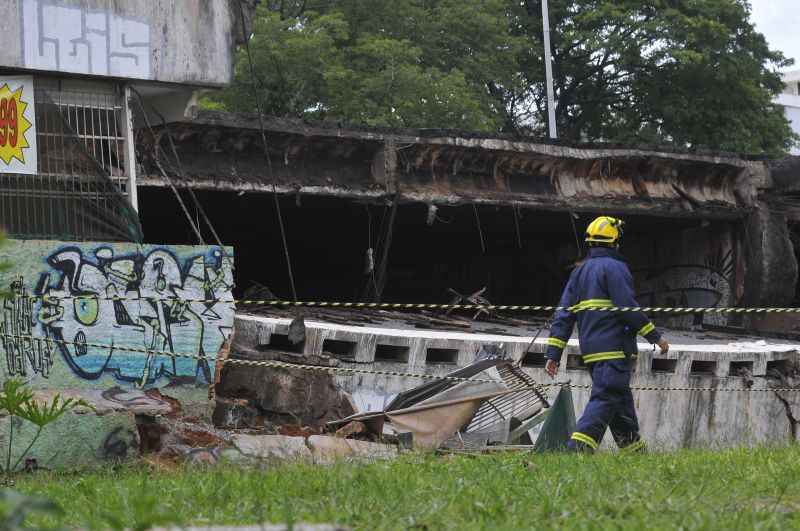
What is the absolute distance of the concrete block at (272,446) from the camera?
9.06m

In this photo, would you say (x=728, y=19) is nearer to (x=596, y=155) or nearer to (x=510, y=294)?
(x=510, y=294)

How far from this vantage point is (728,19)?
129 ft

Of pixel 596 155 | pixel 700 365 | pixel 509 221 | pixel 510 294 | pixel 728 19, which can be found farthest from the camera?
pixel 728 19

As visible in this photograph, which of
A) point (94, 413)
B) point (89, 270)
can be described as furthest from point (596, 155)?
point (94, 413)

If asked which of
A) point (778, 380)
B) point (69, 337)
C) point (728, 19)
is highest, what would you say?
point (728, 19)

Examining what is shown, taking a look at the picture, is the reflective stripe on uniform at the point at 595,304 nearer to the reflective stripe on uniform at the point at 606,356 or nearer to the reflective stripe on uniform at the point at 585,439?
the reflective stripe on uniform at the point at 606,356

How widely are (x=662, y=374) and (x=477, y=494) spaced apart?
10.3m

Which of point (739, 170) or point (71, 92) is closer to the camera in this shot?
point (71, 92)

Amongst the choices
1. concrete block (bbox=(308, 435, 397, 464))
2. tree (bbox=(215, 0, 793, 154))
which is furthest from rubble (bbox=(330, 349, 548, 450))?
tree (bbox=(215, 0, 793, 154))

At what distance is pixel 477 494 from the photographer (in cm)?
600

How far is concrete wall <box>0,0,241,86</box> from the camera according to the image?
12.2 metres

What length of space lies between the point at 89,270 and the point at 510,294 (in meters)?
15.4

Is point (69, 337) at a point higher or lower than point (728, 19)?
lower

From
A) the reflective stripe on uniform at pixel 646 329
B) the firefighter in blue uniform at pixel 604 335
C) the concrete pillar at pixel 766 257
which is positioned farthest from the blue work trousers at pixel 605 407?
the concrete pillar at pixel 766 257
